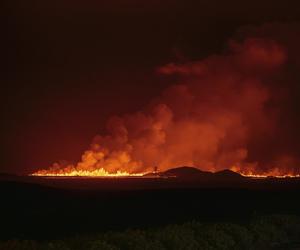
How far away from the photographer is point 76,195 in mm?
92312

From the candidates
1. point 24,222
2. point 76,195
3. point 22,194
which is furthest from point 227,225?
point 76,195

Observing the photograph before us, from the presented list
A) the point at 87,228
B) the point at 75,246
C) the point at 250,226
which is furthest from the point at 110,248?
the point at 87,228

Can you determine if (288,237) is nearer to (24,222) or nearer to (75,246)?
(75,246)

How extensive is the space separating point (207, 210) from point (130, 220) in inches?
631

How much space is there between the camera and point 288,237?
40.5 meters

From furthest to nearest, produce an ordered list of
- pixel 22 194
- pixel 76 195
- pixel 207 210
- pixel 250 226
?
pixel 76 195, pixel 22 194, pixel 207 210, pixel 250 226

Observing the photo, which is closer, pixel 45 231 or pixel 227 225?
pixel 227 225

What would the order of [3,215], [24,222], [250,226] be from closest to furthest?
[250,226] → [24,222] → [3,215]

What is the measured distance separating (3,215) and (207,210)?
73.3 ft

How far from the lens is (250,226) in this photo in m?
40.3

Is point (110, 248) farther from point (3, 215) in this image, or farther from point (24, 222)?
point (3, 215)

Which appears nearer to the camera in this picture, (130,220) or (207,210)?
(130,220)

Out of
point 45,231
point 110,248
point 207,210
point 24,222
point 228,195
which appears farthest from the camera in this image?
point 228,195

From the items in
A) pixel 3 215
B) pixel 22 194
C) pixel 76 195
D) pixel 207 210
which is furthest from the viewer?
pixel 76 195
